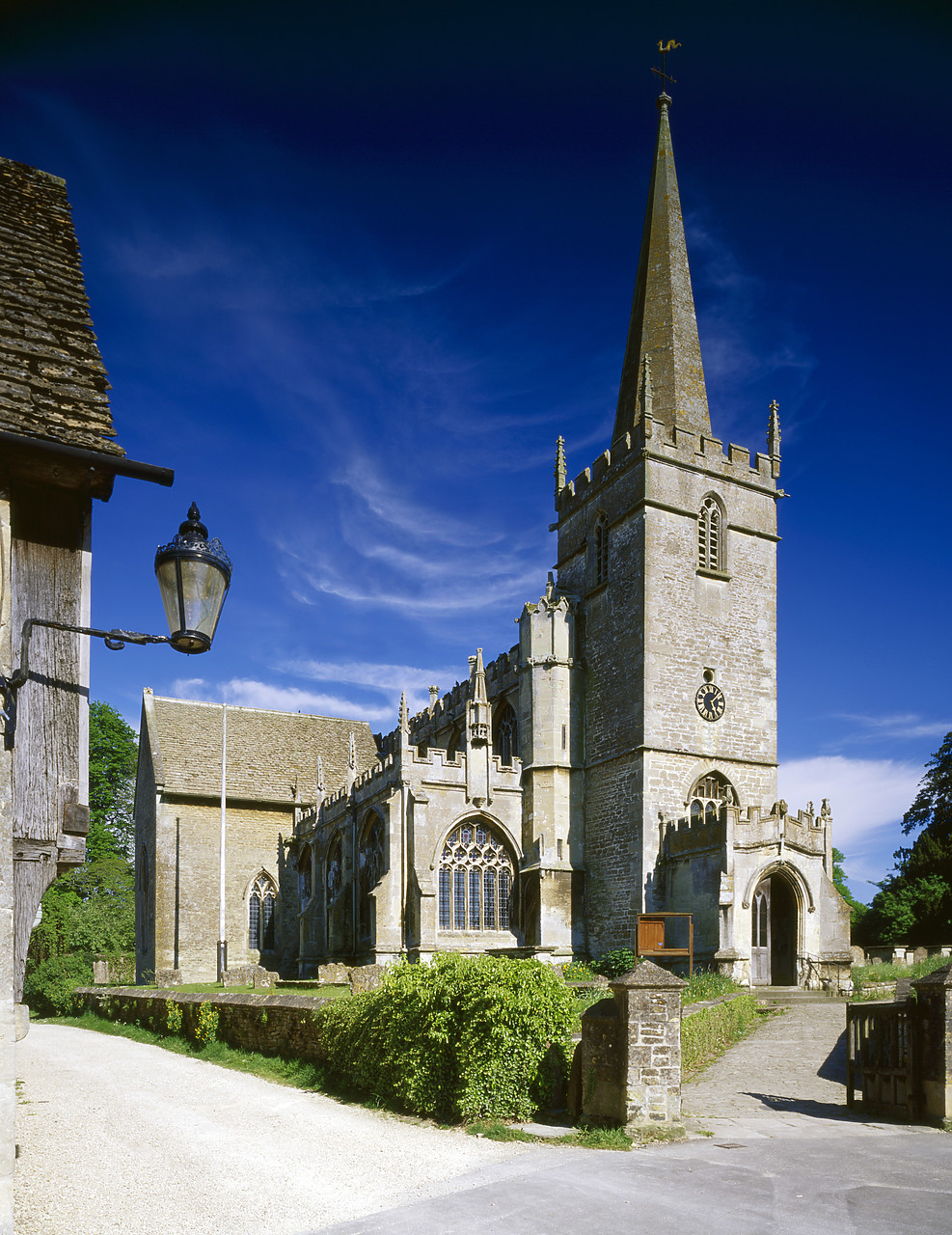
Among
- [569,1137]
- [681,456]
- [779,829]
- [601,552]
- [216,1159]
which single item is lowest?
[216,1159]

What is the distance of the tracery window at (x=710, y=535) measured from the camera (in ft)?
98.1

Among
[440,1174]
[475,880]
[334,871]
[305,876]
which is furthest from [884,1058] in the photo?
[305,876]

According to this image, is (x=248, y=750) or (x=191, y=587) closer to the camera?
(x=191, y=587)

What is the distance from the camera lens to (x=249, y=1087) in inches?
576

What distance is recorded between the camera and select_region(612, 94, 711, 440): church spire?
1250 inches

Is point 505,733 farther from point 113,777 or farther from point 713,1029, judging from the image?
point 113,777

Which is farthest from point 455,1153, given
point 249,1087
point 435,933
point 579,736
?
point 579,736

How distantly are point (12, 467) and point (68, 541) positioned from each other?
60cm

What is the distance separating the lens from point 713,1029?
53.2 feet

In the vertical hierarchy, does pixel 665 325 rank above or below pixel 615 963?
above

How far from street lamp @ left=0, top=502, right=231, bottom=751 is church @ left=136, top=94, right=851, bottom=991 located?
20560mm

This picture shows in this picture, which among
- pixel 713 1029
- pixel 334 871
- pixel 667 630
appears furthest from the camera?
pixel 334 871

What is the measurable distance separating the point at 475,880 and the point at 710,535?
12.5 m

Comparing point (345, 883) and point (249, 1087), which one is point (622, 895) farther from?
point (249, 1087)
